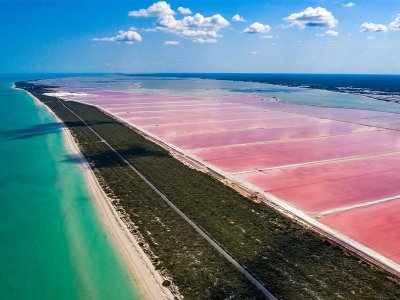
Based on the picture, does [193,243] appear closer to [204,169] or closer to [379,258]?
[379,258]

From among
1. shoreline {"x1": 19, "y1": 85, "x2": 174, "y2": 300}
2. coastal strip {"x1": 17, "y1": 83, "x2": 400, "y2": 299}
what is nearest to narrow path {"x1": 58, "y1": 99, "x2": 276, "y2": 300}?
coastal strip {"x1": 17, "y1": 83, "x2": 400, "y2": 299}

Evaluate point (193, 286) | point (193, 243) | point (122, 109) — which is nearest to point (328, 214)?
point (193, 243)

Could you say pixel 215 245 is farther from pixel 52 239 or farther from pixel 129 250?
pixel 52 239

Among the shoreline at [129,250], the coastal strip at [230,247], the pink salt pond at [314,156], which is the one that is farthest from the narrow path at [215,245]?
the pink salt pond at [314,156]

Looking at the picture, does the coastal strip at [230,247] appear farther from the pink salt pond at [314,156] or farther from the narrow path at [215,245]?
the pink salt pond at [314,156]

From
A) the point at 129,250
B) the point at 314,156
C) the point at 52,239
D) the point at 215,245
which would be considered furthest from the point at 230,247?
the point at 314,156
